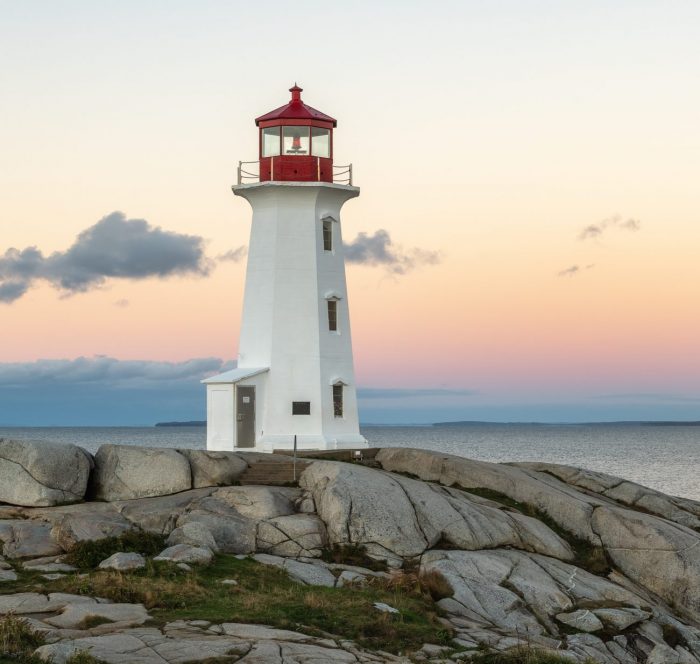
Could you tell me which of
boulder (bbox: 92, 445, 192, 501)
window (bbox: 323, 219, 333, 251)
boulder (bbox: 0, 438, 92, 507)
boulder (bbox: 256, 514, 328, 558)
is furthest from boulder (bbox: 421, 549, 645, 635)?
window (bbox: 323, 219, 333, 251)

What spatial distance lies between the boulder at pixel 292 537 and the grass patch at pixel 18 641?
9.24 meters

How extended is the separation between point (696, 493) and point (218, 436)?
59.1 meters

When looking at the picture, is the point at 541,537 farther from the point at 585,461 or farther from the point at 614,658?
the point at 585,461

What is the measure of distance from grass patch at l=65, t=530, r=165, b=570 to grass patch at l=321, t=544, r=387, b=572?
4189mm

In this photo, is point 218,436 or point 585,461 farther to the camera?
point 585,461

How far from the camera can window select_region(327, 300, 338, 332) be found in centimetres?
3797

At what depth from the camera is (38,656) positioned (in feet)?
48.5

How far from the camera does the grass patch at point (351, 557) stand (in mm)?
24547

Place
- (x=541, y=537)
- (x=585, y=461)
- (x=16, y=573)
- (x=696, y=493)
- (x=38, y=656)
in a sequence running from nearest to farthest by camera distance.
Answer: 1. (x=38, y=656)
2. (x=16, y=573)
3. (x=541, y=537)
4. (x=696, y=493)
5. (x=585, y=461)

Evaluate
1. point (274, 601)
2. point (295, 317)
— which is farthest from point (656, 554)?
point (295, 317)

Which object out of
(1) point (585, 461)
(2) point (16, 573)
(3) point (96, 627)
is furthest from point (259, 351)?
(1) point (585, 461)

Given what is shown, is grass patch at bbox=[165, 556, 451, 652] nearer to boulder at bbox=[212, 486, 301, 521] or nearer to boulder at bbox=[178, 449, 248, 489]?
boulder at bbox=[212, 486, 301, 521]

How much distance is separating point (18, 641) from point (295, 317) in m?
22.7

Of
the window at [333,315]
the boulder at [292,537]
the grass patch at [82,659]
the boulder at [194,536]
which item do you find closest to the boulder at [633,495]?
the window at [333,315]
